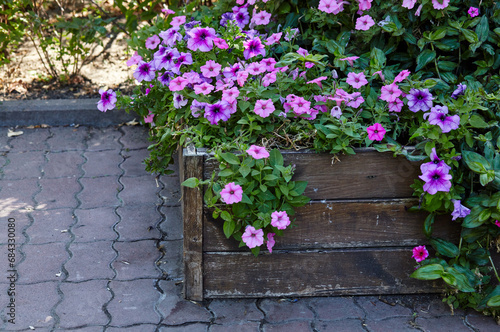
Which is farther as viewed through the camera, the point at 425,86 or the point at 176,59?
the point at 176,59

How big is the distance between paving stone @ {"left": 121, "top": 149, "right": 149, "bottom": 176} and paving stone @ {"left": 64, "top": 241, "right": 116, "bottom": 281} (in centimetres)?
70

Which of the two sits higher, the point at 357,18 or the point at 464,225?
the point at 357,18

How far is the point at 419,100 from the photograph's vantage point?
2139 mm

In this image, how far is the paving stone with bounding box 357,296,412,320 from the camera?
223cm

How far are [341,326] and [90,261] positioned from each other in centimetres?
113

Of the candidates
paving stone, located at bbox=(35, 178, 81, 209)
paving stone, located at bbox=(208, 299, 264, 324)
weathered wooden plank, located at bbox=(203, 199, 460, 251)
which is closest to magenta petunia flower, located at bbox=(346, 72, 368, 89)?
weathered wooden plank, located at bbox=(203, 199, 460, 251)

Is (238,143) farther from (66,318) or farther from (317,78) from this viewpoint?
(66,318)

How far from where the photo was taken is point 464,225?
6.78 ft

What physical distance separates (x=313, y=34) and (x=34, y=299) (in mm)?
1671

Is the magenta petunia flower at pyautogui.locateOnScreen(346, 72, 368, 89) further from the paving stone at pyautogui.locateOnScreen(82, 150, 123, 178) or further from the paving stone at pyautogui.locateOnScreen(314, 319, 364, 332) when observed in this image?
the paving stone at pyautogui.locateOnScreen(82, 150, 123, 178)

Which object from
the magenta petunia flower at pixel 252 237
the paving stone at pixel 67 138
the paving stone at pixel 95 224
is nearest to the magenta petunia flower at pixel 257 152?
the magenta petunia flower at pixel 252 237

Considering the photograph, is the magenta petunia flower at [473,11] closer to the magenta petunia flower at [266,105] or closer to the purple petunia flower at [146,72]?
the magenta petunia flower at [266,105]

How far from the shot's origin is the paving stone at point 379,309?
223cm

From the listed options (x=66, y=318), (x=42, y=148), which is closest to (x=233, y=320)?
(x=66, y=318)
